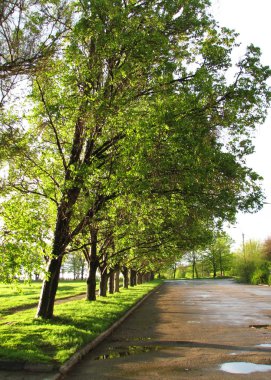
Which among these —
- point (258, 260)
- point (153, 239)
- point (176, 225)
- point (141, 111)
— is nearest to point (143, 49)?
point (141, 111)

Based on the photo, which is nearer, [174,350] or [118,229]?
[174,350]

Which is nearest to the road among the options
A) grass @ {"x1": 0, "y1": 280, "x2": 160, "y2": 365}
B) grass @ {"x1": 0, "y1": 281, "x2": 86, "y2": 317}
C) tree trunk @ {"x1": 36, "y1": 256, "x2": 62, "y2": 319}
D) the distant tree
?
grass @ {"x1": 0, "y1": 280, "x2": 160, "y2": 365}

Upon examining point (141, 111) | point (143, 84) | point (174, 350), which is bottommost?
point (174, 350)

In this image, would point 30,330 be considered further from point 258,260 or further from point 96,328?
point 258,260

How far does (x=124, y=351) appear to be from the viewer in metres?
9.95

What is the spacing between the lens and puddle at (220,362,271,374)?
7.59 metres

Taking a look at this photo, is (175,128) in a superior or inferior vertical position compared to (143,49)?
inferior

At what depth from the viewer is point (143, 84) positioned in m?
13.1

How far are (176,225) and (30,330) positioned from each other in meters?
10.3

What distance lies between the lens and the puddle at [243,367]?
7590 millimetres

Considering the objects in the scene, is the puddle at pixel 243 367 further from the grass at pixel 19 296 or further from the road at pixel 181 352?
the grass at pixel 19 296

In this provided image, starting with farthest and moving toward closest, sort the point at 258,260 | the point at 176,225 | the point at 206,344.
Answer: the point at 258,260 < the point at 176,225 < the point at 206,344

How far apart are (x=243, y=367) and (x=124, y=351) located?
314 cm

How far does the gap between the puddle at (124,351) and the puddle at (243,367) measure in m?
2.39
